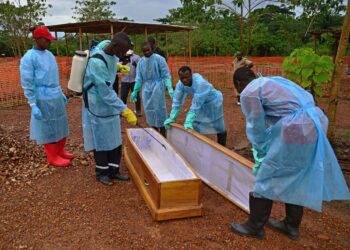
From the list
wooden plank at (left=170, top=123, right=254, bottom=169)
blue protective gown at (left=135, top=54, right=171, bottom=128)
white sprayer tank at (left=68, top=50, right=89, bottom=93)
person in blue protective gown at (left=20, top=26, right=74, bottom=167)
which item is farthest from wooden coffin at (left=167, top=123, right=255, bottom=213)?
person in blue protective gown at (left=20, top=26, right=74, bottom=167)

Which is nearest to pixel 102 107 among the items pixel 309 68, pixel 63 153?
pixel 63 153

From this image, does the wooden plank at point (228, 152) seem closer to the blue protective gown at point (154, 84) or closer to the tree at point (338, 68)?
the blue protective gown at point (154, 84)

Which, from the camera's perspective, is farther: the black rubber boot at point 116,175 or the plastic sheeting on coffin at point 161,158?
the black rubber boot at point 116,175

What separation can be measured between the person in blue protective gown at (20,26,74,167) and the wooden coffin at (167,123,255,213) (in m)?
1.64

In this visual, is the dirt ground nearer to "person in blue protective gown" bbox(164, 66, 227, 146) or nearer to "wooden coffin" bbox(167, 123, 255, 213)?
"wooden coffin" bbox(167, 123, 255, 213)

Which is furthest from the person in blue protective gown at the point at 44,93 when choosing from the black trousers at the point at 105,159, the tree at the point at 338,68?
the tree at the point at 338,68

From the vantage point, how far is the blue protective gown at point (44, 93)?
3938 millimetres

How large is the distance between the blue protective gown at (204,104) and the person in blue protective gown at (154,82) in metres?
0.69

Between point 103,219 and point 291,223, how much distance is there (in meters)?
1.76

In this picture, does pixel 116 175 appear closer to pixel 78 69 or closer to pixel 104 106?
pixel 104 106

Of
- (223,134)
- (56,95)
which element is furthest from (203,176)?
(56,95)

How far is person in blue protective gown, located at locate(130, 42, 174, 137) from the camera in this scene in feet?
16.7

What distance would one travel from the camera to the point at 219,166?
3.64m

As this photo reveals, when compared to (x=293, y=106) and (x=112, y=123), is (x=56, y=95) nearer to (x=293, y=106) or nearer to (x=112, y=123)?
(x=112, y=123)
